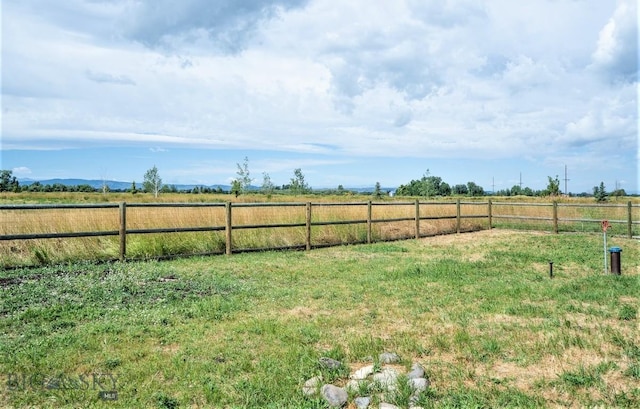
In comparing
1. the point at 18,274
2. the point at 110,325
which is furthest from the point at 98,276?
the point at 110,325

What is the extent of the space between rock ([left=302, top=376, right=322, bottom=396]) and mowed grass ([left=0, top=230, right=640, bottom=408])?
70mm

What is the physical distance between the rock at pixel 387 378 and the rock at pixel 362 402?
0.81 feet

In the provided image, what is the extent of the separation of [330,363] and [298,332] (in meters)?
1.03

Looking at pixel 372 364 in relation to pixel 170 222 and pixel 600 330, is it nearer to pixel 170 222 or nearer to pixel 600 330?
pixel 600 330

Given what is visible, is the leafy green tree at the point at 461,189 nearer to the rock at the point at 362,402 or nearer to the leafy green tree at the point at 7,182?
the leafy green tree at the point at 7,182

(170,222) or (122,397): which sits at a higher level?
(170,222)

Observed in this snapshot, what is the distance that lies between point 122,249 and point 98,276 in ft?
6.73

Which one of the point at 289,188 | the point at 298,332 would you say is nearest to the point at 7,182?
the point at 289,188

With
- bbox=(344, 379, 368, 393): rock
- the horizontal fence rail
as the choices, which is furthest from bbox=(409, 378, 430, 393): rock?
the horizontal fence rail

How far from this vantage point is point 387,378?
3721 millimetres

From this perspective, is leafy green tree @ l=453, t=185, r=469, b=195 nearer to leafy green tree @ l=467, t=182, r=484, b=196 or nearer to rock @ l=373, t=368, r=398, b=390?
leafy green tree @ l=467, t=182, r=484, b=196

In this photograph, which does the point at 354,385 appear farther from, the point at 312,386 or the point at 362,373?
the point at 312,386

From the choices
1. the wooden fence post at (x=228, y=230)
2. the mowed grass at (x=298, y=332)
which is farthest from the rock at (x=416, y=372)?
the wooden fence post at (x=228, y=230)

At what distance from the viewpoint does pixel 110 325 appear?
16.8 ft
